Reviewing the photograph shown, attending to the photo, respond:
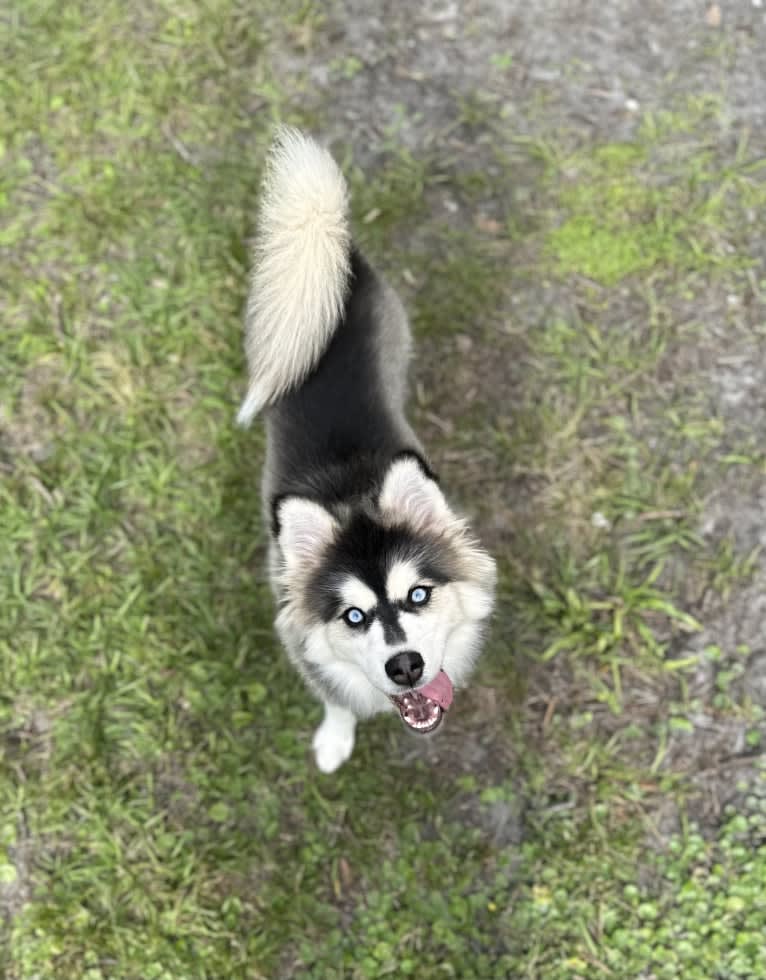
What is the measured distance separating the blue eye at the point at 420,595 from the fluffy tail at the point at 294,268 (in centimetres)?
94

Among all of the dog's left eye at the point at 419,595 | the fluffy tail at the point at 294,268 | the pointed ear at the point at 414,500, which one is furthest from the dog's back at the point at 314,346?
the dog's left eye at the point at 419,595

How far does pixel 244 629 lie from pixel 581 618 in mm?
1583

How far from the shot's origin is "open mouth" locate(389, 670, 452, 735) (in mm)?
2957

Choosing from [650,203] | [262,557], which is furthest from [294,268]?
[650,203]

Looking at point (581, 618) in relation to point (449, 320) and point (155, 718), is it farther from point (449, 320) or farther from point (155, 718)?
point (155, 718)

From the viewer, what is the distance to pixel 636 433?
423cm

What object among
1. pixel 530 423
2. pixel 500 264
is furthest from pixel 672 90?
pixel 530 423

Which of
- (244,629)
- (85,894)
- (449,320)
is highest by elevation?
(449,320)

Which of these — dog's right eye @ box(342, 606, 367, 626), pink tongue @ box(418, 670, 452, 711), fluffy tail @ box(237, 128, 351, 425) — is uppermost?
fluffy tail @ box(237, 128, 351, 425)

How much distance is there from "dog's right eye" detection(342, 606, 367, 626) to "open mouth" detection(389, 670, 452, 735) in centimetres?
33

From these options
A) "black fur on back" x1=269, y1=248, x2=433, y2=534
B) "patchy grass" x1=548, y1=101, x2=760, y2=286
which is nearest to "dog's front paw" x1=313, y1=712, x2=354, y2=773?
"black fur on back" x1=269, y1=248, x2=433, y2=534

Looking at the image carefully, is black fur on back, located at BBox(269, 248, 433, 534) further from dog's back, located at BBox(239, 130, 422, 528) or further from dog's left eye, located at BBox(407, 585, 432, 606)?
dog's left eye, located at BBox(407, 585, 432, 606)

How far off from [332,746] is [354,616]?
117 centimetres

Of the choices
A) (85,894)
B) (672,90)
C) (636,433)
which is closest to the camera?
(85,894)
